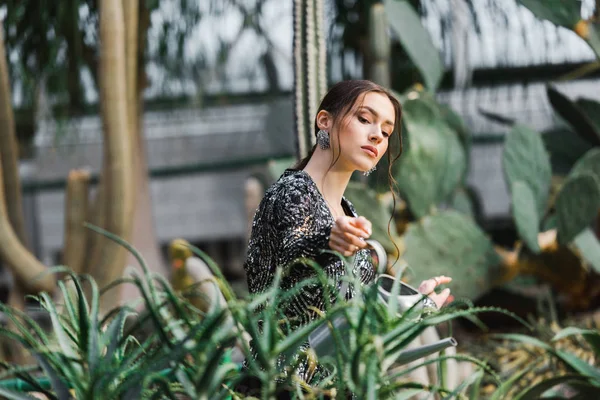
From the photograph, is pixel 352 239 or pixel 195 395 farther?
pixel 352 239

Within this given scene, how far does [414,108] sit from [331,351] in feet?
6.06

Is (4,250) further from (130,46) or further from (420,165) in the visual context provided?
(420,165)

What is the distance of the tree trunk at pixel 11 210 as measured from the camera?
2705 mm

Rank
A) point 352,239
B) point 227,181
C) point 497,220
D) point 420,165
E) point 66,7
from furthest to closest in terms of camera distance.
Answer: point 227,181 < point 497,220 < point 66,7 < point 420,165 < point 352,239

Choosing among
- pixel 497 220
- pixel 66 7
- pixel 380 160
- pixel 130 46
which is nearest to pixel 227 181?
→ pixel 497 220

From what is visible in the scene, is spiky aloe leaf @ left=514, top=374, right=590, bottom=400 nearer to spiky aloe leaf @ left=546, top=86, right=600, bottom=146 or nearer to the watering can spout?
the watering can spout

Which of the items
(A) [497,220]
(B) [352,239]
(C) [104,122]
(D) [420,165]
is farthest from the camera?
(A) [497,220]

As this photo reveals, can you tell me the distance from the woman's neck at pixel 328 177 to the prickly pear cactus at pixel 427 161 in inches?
58.1

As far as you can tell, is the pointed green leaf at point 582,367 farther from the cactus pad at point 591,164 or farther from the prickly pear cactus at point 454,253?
the cactus pad at point 591,164

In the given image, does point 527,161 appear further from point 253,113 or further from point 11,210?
point 253,113

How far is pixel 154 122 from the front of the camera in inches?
209

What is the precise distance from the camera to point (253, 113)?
5180mm

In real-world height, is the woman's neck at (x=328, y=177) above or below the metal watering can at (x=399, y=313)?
above

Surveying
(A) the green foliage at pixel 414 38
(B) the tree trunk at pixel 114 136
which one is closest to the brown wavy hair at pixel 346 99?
(B) the tree trunk at pixel 114 136
